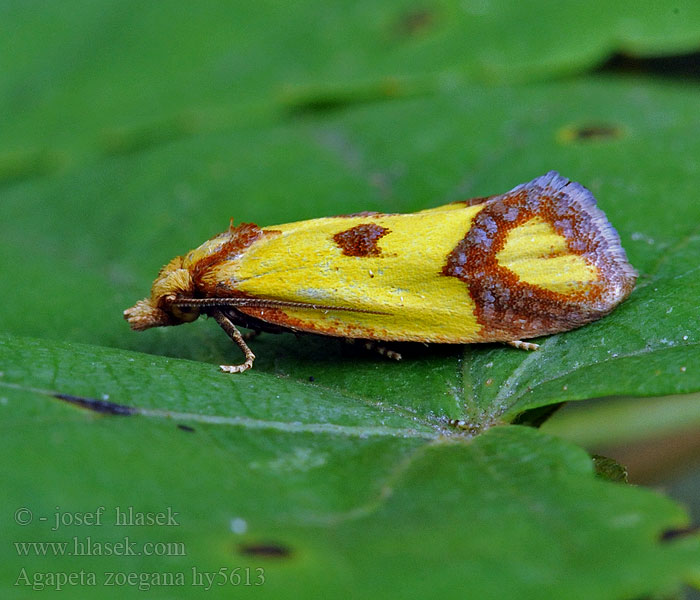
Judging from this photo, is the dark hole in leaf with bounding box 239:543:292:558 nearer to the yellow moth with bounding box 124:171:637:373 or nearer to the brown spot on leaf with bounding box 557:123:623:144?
the yellow moth with bounding box 124:171:637:373

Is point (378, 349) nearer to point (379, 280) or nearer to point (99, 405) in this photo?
point (379, 280)

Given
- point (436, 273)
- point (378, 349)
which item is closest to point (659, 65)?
point (436, 273)

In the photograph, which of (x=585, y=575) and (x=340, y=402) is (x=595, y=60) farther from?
(x=585, y=575)

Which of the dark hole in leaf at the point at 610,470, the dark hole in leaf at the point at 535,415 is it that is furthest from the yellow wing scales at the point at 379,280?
the dark hole in leaf at the point at 610,470

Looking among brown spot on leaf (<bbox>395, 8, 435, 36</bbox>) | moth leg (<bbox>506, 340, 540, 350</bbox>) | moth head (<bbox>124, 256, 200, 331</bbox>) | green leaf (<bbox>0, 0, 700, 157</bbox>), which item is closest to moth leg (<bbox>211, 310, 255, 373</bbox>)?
moth head (<bbox>124, 256, 200, 331</bbox>)

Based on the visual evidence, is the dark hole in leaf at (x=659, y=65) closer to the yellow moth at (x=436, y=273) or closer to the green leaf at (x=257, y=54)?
the green leaf at (x=257, y=54)

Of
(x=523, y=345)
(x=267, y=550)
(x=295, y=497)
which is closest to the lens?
(x=267, y=550)
